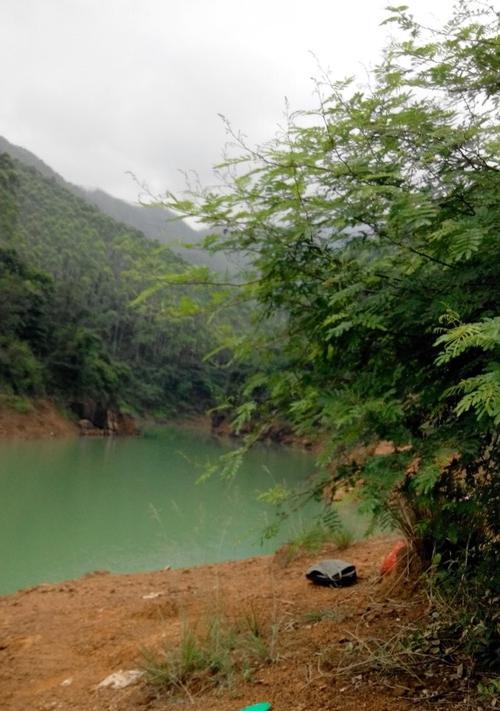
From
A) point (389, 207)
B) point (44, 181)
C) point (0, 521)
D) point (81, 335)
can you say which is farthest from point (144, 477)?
point (44, 181)

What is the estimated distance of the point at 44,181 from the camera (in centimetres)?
7381

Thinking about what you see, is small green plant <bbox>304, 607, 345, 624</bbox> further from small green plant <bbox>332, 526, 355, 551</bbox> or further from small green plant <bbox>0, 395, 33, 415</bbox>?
small green plant <bbox>0, 395, 33, 415</bbox>

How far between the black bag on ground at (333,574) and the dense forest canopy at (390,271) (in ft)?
6.08

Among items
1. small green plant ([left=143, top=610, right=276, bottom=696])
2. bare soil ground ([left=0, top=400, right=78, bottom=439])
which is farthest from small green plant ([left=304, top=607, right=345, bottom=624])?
bare soil ground ([left=0, top=400, right=78, bottom=439])

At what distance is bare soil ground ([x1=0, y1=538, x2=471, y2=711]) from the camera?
9.59 feet

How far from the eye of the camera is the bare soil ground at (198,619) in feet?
9.59

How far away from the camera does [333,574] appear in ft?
15.8

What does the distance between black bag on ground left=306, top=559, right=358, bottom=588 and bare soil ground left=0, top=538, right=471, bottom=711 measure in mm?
95

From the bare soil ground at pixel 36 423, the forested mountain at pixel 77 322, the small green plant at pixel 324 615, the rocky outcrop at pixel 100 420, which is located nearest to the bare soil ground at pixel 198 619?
the small green plant at pixel 324 615

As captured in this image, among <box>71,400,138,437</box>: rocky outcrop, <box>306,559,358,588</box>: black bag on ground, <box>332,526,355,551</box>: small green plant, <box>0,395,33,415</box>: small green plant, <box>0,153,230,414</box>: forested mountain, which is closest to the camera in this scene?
<box>306,559,358,588</box>: black bag on ground

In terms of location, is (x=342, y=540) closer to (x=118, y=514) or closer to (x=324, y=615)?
(x=324, y=615)

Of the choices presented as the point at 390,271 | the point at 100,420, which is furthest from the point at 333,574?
the point at 100,420

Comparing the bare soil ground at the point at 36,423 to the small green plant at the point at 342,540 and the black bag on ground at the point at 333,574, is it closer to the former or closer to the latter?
the small green plant at the point at 342,540

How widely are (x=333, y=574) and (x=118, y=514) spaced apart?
9.82m
